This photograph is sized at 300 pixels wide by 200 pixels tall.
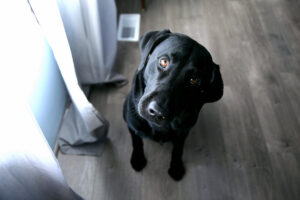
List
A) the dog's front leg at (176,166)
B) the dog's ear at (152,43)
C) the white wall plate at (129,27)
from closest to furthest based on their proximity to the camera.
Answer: the dog's ear at (152,43), the dog's front leg at (176,166), the white wall plate at (129,27)

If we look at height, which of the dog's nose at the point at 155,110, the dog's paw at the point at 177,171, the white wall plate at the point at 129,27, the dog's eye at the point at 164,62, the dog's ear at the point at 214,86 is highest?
the dog's eye at the point at 164,62

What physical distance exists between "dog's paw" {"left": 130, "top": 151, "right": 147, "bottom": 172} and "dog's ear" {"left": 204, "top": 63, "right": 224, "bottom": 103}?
1.73 feet

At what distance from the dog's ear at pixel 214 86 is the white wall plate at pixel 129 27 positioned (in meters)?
1.07

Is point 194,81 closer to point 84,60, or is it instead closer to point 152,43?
point 152,43

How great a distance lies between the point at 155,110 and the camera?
3.23 feet

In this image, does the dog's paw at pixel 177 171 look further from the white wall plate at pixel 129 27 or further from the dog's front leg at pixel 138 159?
the white wall plate at pixel 129 27

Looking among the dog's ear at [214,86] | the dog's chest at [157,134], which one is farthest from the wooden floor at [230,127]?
the dog's ear at [214,86]

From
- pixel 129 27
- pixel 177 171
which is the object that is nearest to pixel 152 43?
pixel 177 171

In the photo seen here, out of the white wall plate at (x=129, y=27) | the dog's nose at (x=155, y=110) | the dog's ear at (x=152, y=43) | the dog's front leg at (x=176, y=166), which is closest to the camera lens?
the dog's nose at (x=155, y=110)

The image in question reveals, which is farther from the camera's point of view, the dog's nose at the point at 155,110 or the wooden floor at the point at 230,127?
the wooden floor at the point at 230,127

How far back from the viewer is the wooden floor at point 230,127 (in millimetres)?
1431

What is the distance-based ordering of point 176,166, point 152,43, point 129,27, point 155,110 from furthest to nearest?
point 129,27 → point 176,166 → point 152,43 → point 155,110

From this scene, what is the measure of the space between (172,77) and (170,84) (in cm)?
3

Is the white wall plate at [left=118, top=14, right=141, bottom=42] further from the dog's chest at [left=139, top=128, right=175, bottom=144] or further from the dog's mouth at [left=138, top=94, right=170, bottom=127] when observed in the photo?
the dog's mouth at [left=138, top=94, right=170, bottom=127]
